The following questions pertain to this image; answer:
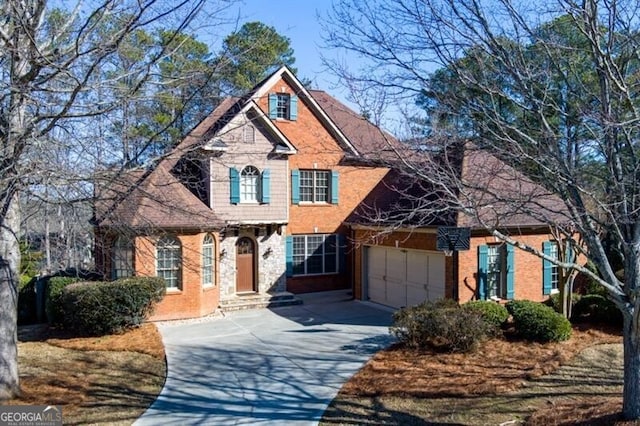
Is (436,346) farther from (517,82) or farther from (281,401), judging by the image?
(517,82)

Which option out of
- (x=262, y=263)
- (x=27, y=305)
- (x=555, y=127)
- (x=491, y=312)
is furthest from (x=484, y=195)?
(x=27, y=305)

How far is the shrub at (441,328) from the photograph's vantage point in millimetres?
11375

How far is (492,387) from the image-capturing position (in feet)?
30.5

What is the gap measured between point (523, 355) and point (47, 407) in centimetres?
941

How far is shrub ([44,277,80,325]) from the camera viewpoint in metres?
14.5

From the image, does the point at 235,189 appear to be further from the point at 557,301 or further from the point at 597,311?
the point at 597,311

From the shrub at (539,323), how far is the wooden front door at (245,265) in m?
10.6

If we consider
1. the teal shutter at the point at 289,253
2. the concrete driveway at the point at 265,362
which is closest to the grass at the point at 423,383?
the concrete driveway at the point at 265,362

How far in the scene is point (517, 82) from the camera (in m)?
7.31

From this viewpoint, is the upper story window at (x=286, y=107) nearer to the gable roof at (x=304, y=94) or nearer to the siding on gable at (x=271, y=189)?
the gable roof at (x=304, y=94)

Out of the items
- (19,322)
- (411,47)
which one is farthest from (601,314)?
(19,322)

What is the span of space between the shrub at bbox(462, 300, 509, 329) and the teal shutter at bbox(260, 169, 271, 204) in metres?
9.43

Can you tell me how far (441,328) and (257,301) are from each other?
880 centimetres

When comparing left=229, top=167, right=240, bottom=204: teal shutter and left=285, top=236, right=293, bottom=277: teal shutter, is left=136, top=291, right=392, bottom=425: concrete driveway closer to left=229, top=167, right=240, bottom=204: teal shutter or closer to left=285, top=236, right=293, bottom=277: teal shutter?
left=285, top=236, right=293, bottom=277: teal shutter
